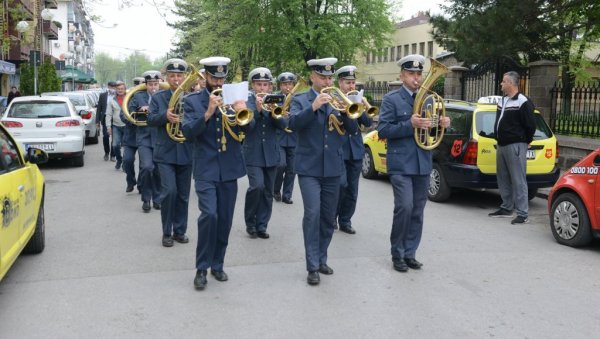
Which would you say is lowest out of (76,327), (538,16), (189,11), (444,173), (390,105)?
(76,327)

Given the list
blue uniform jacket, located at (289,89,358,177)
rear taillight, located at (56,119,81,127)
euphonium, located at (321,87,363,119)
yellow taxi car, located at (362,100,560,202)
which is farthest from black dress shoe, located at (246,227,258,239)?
rear taillight, located at (56,119,81,127)

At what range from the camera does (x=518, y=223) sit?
8.61 m

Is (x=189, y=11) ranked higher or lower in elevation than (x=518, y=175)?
higher

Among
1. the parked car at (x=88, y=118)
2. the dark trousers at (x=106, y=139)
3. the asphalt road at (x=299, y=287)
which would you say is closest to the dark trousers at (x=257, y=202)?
the asphalt road at (x=299, y=287)

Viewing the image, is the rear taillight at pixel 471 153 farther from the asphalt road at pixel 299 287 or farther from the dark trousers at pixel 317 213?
the dark trousers at pixel 317 213

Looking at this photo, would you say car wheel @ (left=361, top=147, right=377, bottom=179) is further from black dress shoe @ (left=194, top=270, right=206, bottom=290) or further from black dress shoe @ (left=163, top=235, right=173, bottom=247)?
black dress shoe @ (left=194, top=270, right=206, bottom=290)

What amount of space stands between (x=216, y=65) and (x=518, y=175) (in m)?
4.94

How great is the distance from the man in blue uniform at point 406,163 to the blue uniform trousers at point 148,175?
3.92m

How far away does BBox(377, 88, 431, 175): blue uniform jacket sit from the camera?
613 cm

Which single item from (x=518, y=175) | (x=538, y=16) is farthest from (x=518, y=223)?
(x=538, y=16)

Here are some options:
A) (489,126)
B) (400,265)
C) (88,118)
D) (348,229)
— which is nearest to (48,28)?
(88,118)

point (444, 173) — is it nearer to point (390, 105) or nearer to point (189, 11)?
point (390, 105)

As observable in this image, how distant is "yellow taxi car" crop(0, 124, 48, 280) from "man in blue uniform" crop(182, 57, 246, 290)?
4.75 ft

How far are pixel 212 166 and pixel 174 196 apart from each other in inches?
68.2
